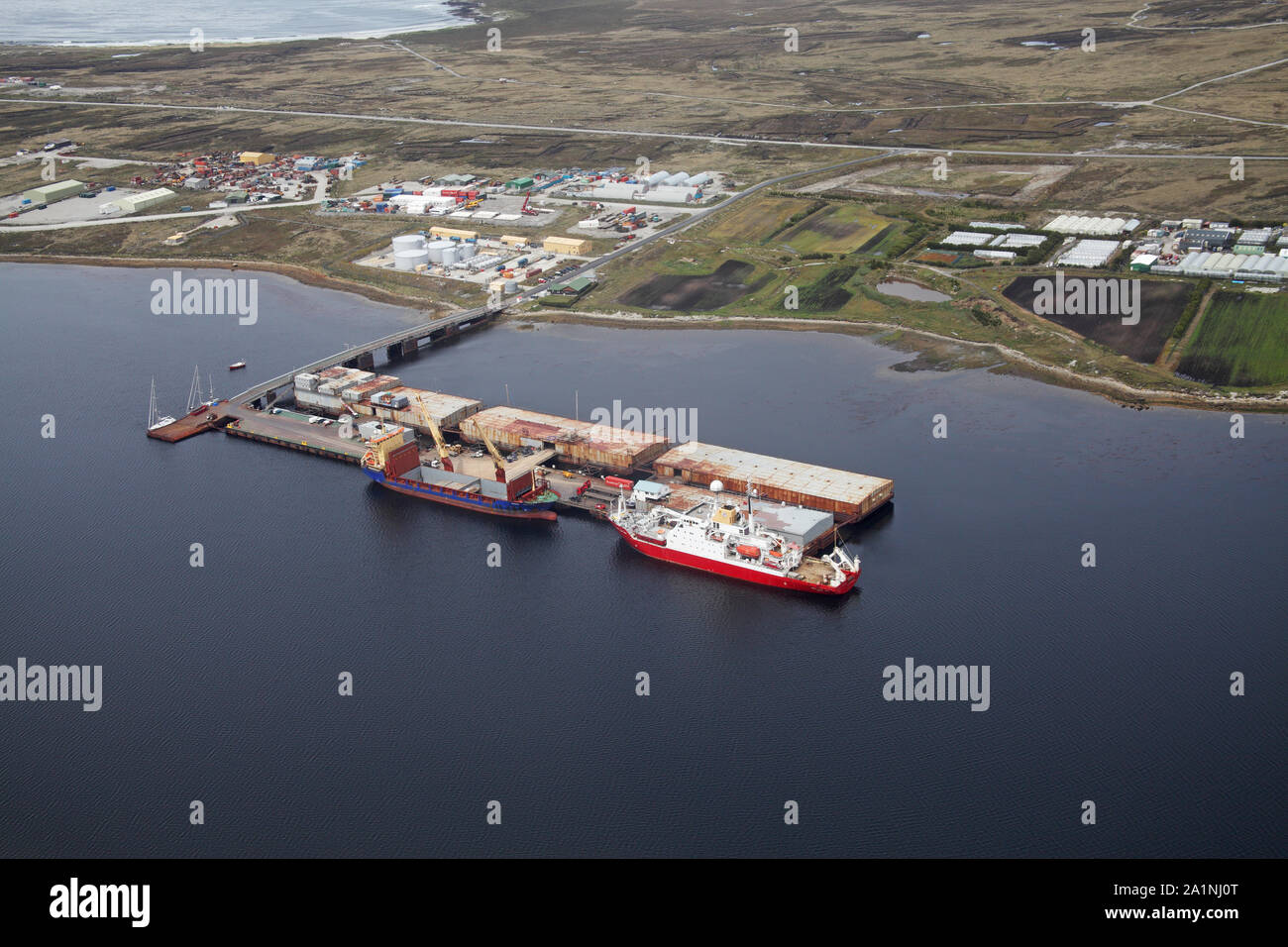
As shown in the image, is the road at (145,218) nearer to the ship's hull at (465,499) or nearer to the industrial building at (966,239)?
the ship's hull at (465,499)

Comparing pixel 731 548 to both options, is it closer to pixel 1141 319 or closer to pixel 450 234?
pixel 1141 319

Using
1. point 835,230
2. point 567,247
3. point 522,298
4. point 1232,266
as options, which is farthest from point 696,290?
point 1232,266

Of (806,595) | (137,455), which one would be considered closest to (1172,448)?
(806,595)

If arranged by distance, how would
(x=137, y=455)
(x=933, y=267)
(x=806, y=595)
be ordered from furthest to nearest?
(x=933, y=267) < (x=137, y=455) < (x=806, y=595)

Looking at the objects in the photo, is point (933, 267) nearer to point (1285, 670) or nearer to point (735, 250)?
point (735, 250)

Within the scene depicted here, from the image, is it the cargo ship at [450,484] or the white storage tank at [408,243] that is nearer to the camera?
the cargo ship at [450,484]

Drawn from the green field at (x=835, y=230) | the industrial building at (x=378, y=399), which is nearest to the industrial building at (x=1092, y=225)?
the green field at (x=835, y=230)

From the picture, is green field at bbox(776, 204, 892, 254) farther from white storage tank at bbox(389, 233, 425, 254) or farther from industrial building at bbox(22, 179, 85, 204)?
industrial building at bbox(22, 179, 85, 204)
